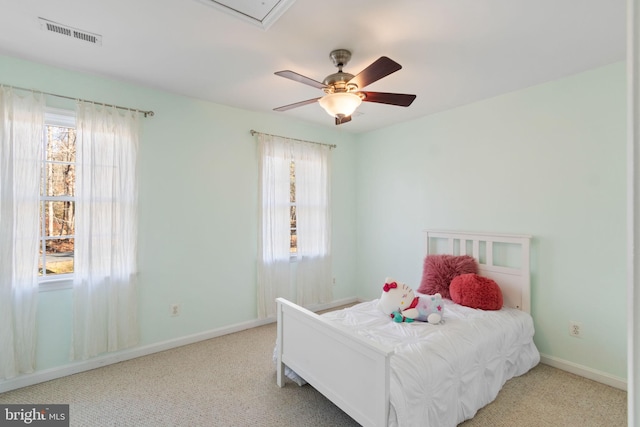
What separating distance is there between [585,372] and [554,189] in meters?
1.57

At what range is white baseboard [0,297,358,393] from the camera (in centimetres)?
248

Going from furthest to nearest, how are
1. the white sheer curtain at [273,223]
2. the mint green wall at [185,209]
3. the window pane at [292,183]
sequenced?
the window pane at [292,183] → the white sheer curtain at [273,223] → the mint green wall at [185,209]

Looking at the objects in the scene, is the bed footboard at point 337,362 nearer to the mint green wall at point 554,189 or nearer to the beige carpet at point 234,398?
the beige carpet at point 234,398

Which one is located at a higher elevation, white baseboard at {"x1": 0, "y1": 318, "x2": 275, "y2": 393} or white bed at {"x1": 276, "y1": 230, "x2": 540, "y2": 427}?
white bed at {"x1": 276, "y1": 230, "x2": 540, "y2": 427}

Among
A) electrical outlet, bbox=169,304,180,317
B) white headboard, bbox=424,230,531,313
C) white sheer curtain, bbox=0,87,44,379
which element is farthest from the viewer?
electrical outlet, bbox=169,304,180,317

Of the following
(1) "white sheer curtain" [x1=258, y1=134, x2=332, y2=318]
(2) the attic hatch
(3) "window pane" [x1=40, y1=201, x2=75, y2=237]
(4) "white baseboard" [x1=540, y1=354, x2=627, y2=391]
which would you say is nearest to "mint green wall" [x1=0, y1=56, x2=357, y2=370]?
(1) "white sheer curtain" [x1=258, y1=134, x2=332, y2=318]

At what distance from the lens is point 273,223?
12.7ft

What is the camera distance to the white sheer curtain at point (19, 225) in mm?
2396

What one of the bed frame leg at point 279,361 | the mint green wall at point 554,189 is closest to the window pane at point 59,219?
the bed frame leg at point 279,361

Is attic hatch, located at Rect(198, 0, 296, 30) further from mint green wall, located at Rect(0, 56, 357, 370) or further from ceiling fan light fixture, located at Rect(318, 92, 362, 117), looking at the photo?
mint green wall, located at Rect(0, 56, 357, 370)

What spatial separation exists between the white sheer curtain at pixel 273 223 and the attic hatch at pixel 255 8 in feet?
6.13

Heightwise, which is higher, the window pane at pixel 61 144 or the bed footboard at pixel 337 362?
the window pane at pixel 61 144

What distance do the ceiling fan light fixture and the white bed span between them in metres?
1.47

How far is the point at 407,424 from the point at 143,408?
1.83 meters
